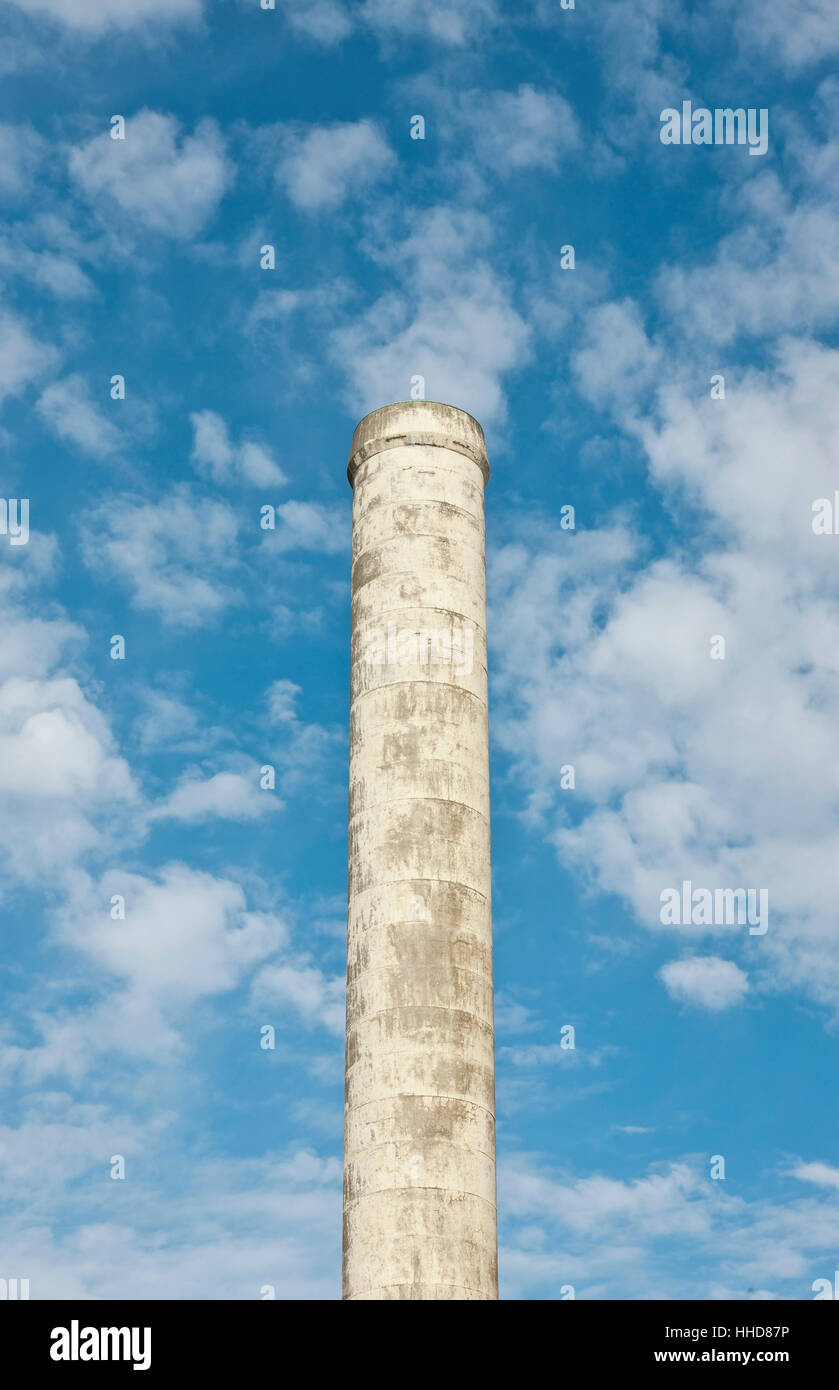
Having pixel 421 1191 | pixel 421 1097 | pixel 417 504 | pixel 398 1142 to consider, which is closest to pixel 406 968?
pixel 421 1097

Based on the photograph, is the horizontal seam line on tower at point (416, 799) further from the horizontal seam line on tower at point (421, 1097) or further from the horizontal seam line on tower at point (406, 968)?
the horizontal seam line on tower at point (421, 1097)

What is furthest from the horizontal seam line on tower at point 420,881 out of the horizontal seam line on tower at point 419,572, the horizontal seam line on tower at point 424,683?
the horizontal seam line on tower at point 419,572

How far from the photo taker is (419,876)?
93.5ft

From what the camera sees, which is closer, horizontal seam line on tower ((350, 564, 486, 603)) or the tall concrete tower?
the tall concrete tower

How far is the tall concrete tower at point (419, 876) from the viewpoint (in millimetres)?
26578

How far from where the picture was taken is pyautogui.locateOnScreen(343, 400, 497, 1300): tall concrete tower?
2658 cm

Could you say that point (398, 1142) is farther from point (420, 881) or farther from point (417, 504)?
point (417, 504)

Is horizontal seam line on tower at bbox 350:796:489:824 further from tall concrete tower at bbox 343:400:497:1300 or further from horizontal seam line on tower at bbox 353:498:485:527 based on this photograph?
horizontal seam line on tower at bbox 353:498:485:527

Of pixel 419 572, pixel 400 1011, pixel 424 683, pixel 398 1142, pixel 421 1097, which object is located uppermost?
pixel 419 572

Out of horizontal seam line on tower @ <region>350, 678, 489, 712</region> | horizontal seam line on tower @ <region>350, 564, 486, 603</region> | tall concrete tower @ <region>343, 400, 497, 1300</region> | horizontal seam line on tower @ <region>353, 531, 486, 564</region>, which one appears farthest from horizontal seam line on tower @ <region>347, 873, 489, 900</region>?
horizontal seam line on tower @ <region>353, 531, 486, 564</region>

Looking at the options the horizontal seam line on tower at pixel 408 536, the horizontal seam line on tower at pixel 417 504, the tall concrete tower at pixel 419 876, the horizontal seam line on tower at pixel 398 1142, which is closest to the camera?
the tall concrete tower at pixel 419 876
